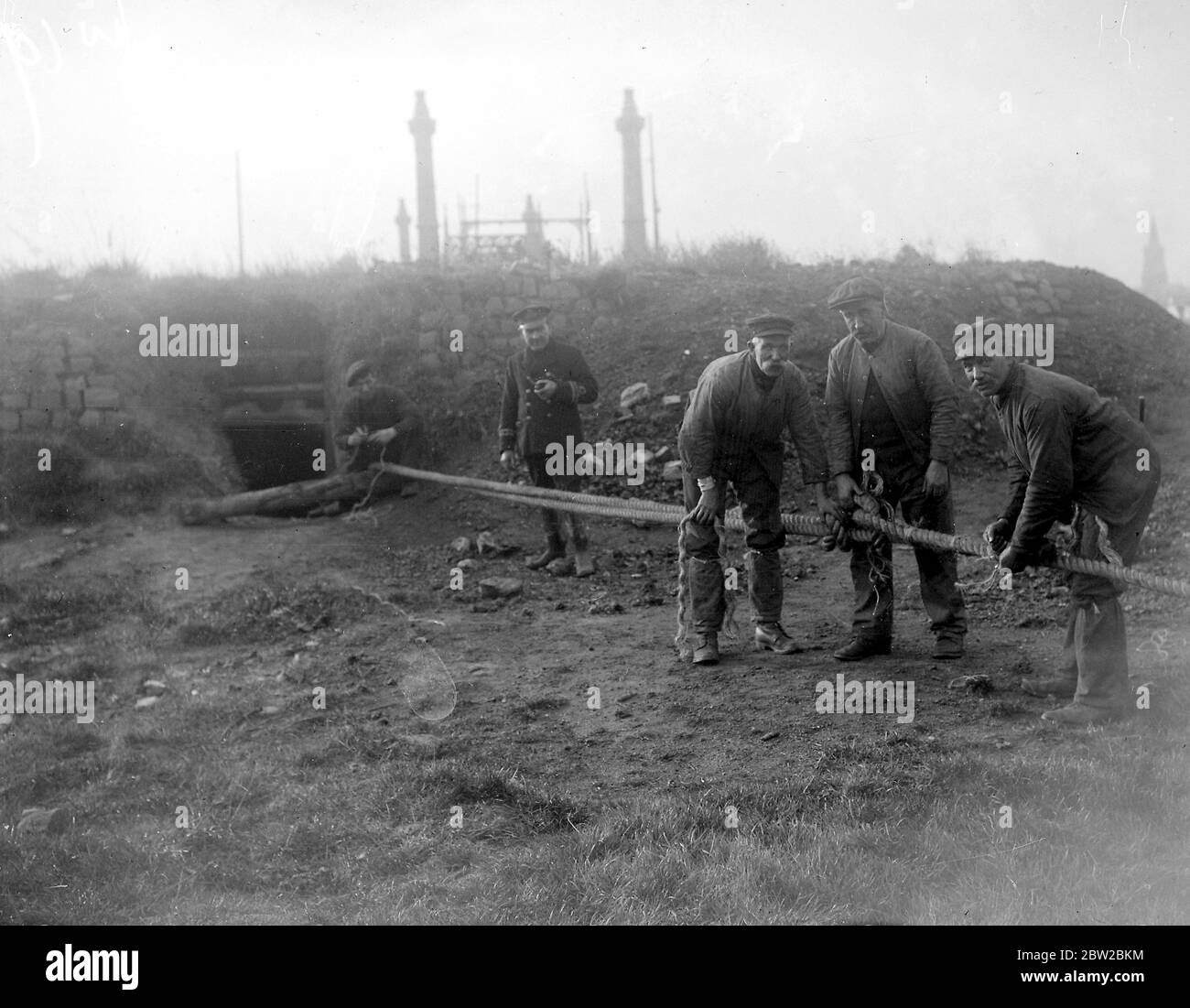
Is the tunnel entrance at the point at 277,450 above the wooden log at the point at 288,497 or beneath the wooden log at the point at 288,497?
above

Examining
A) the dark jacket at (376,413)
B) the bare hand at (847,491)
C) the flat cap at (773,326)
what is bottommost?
the bare hand at (847,491)

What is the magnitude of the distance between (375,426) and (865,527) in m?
6.36

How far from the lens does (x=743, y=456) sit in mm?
6406

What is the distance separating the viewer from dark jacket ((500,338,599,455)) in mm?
9016

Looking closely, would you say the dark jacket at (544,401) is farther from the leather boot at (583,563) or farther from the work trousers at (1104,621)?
the work trousers at (1104,621)

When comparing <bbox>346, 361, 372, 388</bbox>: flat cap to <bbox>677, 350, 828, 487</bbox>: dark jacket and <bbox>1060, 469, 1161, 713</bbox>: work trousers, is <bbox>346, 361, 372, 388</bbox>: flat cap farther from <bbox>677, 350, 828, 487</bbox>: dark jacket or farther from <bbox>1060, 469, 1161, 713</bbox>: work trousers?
<bbox>1060, 469, 1161, 713</bbox>: work trousers

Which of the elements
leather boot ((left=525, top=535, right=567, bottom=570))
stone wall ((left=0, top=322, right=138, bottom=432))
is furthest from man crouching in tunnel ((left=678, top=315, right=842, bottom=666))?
stone wall ((left=0, top=322, right=138, bottom=432))

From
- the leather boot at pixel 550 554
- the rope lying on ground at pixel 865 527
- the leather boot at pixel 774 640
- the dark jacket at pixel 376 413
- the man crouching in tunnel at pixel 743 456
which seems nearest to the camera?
the rope lying on ground at pixel 865 527

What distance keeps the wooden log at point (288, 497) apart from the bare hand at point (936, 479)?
679cm

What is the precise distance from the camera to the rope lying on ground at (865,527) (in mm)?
4480

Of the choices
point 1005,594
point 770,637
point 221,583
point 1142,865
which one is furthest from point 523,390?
point 1142,865

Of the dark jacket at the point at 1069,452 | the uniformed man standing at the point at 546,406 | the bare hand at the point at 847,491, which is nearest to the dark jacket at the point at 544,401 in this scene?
the uniformed man standing at the point at 546,406

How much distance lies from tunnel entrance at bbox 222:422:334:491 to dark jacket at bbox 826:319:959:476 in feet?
27.3
